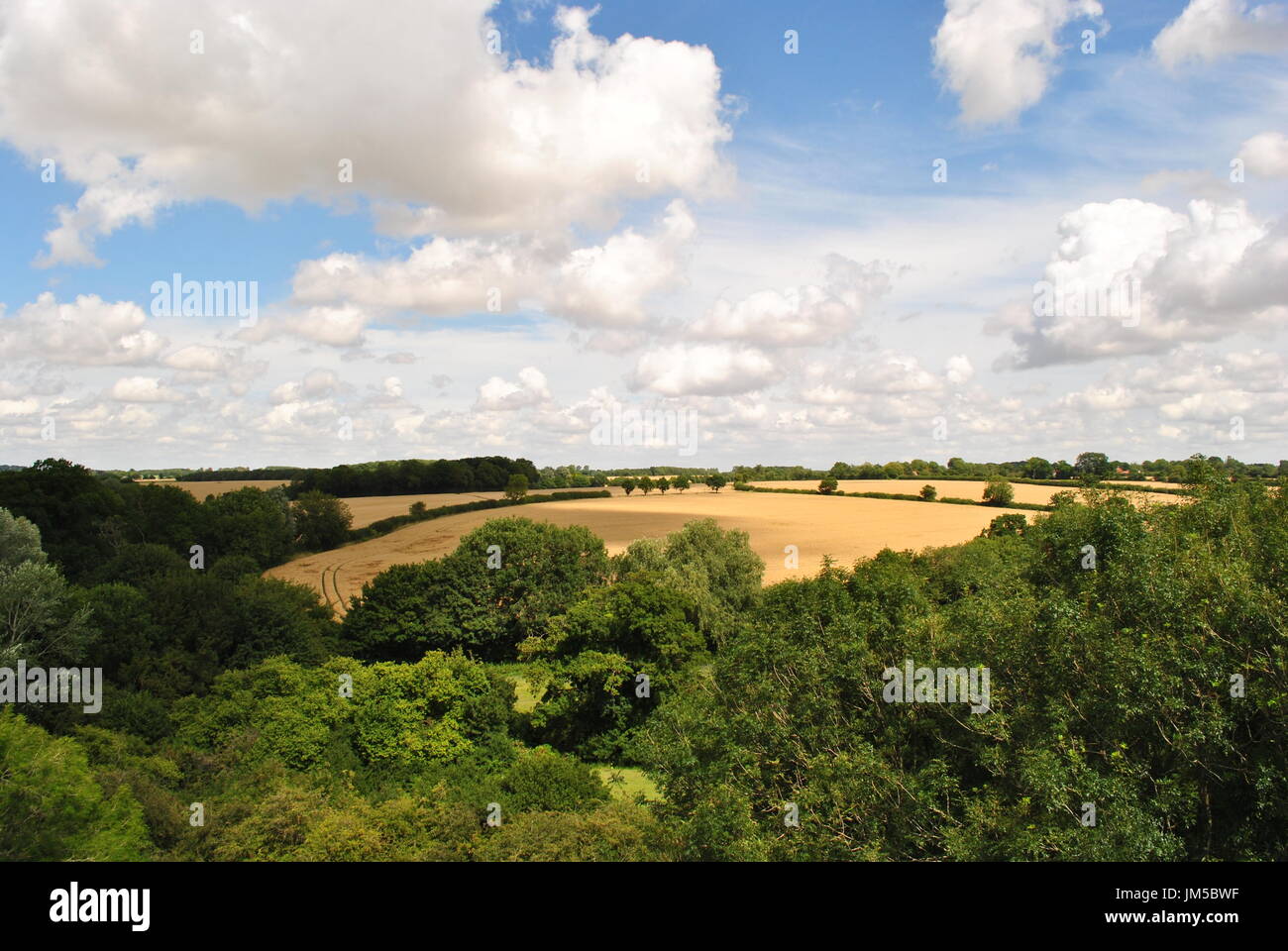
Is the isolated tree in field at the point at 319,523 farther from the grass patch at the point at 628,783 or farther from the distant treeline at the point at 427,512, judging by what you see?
the grass patch at the point at 628,783

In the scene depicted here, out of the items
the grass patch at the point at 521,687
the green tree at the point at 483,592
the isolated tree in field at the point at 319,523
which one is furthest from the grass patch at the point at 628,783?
the isolated tree in field at the point at 319,523

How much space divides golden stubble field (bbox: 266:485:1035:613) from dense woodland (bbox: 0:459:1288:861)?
747 inches

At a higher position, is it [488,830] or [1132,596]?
[1132,596]

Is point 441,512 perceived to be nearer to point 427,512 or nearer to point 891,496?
point 427,512

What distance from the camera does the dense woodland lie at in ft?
41.7

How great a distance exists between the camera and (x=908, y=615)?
19.4m

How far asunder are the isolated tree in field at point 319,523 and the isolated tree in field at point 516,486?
20.1 metres

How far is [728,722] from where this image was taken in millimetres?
18500

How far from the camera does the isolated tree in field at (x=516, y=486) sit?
288ft

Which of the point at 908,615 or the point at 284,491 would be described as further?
the point at 284,491

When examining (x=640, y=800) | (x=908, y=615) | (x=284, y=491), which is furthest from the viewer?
(x=284, y=491)
